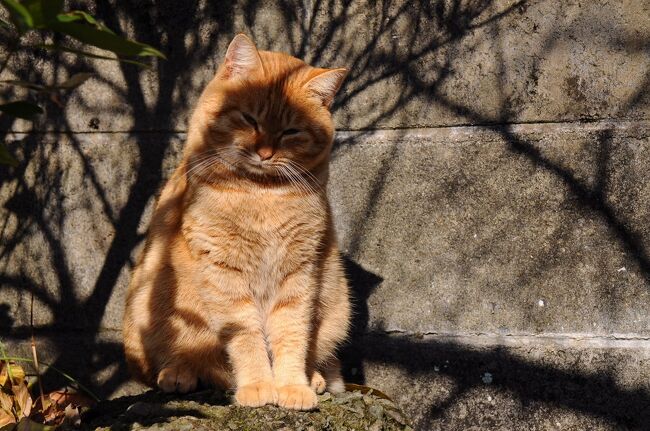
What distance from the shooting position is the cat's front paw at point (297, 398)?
2213 mm

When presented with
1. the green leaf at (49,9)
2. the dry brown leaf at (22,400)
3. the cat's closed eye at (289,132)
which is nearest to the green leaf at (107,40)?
the green leaf at (49,9)

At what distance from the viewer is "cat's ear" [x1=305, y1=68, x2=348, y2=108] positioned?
239 cm

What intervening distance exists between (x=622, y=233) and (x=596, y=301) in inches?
11.4

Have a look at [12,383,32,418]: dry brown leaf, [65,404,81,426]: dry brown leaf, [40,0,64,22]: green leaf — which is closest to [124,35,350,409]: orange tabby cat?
[65,404,81,426]: dry brown leaf

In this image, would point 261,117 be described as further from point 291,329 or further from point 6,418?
point 6,418

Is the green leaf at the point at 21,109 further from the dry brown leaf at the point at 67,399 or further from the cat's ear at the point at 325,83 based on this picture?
the dry brown leaf at the point at 67,399

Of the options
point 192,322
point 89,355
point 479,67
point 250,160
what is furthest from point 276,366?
point 479,67

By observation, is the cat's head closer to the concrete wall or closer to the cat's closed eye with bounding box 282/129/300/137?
the cat's closed eye with bounding box 282/129/300/137

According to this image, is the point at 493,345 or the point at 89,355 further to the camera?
the point at 89,355

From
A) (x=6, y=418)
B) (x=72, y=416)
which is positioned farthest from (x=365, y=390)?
(x=6, y=418)

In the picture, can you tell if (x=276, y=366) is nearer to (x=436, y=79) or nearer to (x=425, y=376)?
(x=425, y=376)

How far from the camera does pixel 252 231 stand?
2312 mm

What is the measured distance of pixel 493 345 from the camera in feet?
9.37

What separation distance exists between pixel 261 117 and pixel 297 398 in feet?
3.08
